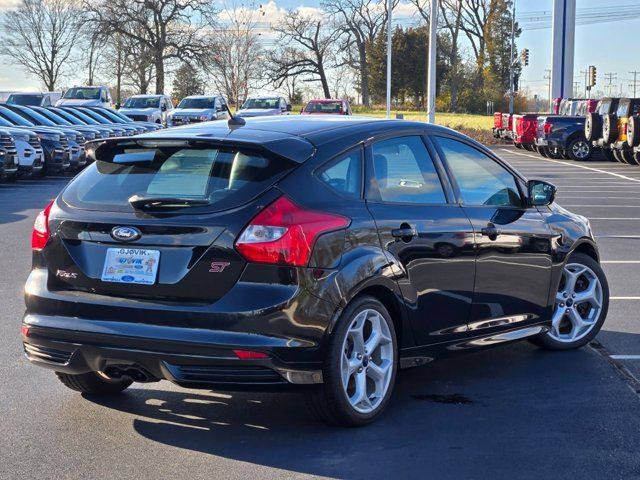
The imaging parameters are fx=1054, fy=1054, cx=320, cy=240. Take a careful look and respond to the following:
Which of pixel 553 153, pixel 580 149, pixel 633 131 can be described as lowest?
pixel 553 153

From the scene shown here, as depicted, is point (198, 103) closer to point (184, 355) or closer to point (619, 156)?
point (619, 156)

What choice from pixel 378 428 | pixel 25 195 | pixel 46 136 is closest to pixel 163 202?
pixel 378 428

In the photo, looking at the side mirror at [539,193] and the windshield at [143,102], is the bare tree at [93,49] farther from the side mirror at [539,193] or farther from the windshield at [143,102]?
the side mirror at [539,193]

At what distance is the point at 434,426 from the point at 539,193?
6.59ft

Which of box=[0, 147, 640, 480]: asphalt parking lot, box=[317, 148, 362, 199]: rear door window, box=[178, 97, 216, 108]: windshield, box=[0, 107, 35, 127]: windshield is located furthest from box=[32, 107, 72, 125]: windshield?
box=[317, 148, 362, 199]: rear door window

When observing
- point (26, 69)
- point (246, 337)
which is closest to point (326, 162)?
point (246, 337)

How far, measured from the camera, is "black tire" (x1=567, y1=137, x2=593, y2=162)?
35.4 m

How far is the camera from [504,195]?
266 inches

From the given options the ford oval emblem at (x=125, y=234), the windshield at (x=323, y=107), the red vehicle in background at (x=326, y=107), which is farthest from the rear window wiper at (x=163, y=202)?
the windshield at (x=323, y=107)

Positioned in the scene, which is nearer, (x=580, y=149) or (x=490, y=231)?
(x=490, y=231)

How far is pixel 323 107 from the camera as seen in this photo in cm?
4166

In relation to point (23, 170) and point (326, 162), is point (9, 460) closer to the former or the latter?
point (326, 162)

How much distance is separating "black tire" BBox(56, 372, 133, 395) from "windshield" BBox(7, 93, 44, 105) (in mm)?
38327

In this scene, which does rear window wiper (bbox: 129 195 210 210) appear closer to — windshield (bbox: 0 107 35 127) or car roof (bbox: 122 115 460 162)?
car roof (bbox: 122 115 460 162)
